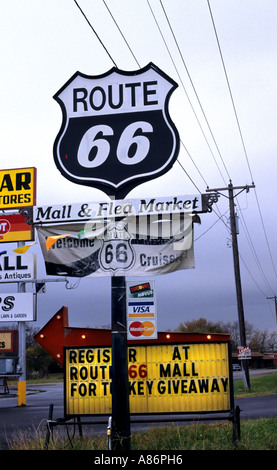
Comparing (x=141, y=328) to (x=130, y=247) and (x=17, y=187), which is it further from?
(x=17, y=187)

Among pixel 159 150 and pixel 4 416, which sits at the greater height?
pixel 159 150

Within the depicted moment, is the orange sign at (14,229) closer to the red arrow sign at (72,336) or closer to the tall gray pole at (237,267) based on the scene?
the tall gray pole at (237,267)

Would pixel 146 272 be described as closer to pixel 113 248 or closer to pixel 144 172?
pixel 113 248

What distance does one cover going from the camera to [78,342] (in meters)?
11.1

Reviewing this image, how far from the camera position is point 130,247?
8758 mm

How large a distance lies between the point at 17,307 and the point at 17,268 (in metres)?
1.62

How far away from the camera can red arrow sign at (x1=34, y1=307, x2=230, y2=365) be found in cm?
1100

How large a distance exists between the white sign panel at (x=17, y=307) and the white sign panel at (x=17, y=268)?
0.69 metres

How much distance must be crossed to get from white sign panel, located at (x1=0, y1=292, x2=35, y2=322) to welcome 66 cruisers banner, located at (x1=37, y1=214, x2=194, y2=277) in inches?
611

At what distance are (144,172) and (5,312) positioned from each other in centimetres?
1670

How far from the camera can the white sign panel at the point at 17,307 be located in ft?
78.4

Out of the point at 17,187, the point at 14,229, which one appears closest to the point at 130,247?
the point at 14,229

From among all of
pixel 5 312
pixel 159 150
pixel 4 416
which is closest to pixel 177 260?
pixel 159 150

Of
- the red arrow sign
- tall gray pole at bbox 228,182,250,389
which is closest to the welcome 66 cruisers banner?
the red arrow sign
